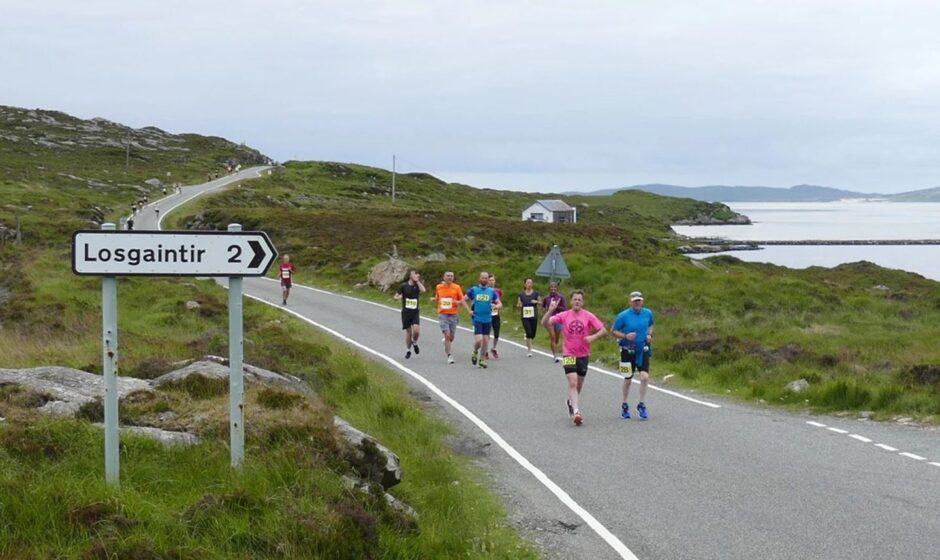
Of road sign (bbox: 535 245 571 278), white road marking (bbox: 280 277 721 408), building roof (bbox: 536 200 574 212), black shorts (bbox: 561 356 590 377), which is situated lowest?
white road marking (bbox: 280 277 721 408)

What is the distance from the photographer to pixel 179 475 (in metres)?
6.28

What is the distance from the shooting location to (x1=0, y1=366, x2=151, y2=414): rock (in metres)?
7.55

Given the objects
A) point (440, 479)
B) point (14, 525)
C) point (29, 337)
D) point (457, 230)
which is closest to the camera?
point (14, 525)

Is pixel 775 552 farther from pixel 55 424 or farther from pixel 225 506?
pixel 55 424

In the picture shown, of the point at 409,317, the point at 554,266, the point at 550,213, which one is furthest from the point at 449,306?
the point at 550,213

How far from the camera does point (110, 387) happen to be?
6098mm

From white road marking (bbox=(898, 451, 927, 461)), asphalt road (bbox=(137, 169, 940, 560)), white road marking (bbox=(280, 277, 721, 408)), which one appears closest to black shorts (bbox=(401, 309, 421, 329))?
white road marking (bbox=(280, 277, 721, 408))

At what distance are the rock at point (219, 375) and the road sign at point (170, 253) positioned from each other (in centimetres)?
271

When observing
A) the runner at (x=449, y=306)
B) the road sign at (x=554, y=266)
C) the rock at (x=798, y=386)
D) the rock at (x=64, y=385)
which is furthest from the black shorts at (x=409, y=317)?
the rock at (x=64, y=385)

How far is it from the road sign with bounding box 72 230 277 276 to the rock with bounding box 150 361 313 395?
271 centimetres

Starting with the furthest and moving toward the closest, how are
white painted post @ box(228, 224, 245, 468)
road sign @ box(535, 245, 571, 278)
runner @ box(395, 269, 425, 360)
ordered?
road sign @ box(535, 245, 571, 278)
runner @ box(395, 269, 425, 360)
white painted post @ box(228, 224, 245, 468)

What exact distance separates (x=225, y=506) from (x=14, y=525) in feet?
4.07

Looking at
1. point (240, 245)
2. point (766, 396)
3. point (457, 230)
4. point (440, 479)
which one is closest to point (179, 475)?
point (240, 245)

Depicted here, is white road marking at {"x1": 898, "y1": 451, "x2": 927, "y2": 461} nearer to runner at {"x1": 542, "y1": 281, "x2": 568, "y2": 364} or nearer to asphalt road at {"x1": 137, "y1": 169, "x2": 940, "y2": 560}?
asphalt road at {"x1": 137, "y1": 169, "x2": 940, "y2": 560}
